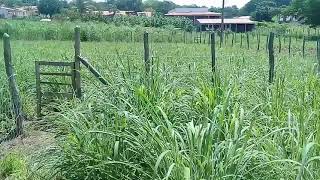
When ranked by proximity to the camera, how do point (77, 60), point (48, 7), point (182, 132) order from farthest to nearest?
point (48, 7) < point (77, 60) < point (182, 132)

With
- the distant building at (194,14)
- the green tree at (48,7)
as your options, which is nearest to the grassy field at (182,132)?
the green tree at (48,7)

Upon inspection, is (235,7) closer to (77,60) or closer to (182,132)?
(77,60)

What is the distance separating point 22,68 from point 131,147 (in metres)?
5.79

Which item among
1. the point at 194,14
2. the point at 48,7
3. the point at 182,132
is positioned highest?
the point at 48,7

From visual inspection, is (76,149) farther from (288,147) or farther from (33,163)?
(288,147)

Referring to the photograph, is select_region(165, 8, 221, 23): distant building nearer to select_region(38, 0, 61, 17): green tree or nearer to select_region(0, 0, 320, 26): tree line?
select_region(0, 0, 320, 26): tree line

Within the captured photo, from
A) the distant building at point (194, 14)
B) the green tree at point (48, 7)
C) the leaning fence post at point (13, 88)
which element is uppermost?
the green tree at point (48, 7)

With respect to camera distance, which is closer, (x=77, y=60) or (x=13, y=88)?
(x=13, y=88)

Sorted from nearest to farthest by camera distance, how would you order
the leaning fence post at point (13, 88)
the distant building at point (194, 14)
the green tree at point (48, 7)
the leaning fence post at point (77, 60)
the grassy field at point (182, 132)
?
1. the grassy field at point (182, 132)
2. the leaning fence post at point (13, 88)
3. the leaning fence post at point (77, 60)
4. the green tree at point (48, 7)
5. the distant building at point (194, 14)

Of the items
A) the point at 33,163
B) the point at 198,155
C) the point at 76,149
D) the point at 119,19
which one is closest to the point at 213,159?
the point at 198,155

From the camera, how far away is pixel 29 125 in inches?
250

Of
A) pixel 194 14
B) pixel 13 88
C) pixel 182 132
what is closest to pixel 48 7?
pixel 194 14

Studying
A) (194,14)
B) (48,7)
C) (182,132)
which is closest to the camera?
(182,132)

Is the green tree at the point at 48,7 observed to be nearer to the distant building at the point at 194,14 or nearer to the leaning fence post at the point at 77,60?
the distant building at the point at 194,14
